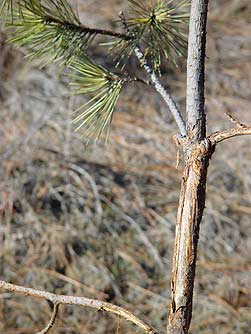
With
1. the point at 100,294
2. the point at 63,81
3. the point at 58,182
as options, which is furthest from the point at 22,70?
the point at 100,294

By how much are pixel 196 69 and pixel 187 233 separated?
238 mm

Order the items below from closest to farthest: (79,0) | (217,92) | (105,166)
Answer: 1. (105,166)
2. (217,92)
3. (79,0)

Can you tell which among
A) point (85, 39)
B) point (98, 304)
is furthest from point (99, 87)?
point (98, 304)

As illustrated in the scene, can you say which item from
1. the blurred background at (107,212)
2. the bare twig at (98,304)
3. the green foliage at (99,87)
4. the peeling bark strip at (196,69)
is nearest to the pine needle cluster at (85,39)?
the green foliage at (99,87)

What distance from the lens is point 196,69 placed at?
98cm

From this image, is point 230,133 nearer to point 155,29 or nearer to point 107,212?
point 155,29

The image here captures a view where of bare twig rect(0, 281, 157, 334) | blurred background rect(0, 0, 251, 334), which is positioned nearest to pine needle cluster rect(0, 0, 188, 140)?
bare twig rect(0, 281, 157, 334)

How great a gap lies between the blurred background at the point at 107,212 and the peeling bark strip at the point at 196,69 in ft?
5.03

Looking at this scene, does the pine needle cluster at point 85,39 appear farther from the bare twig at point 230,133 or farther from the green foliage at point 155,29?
the bare twig at point 230,133

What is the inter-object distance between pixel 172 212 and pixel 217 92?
3.44 ft

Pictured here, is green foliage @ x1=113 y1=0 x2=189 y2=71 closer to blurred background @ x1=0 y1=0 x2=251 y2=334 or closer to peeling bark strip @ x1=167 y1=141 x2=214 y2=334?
peeling bark strip @ x1=167 y1=141 x2=214 y2=334

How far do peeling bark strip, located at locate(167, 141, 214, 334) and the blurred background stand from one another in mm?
1575

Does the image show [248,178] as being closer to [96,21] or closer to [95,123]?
[96,21]

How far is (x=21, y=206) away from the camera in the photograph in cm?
287
